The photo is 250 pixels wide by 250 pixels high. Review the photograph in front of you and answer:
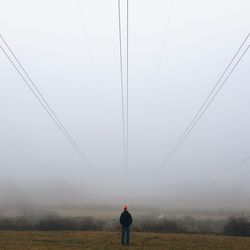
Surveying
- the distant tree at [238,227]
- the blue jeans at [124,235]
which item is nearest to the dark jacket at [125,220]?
the blue jeans at [124,235]

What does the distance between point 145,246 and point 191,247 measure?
10.8 ft

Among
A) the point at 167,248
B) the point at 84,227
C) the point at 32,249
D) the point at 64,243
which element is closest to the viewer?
the point at 32,249

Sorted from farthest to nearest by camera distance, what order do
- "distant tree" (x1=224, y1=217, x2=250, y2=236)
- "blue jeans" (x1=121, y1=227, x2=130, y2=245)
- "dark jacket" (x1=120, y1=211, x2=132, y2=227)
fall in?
1. "distant tree" (x1=224, y1=217, x2=250, y2=236)
2. "blue jeans" (x1=121, y1=227, x2=130, y2=245)
3. "dark jacket" (x1=120, y1=211, x2=132, y2=227)

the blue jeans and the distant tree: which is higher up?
the distant tree

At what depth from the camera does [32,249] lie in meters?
30.2

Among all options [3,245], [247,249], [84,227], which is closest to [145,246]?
[247,249]

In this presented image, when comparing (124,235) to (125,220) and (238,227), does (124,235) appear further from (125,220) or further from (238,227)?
(238,227)

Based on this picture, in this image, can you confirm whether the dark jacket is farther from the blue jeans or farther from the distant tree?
the distant tree

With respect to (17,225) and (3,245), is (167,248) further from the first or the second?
(17,225)

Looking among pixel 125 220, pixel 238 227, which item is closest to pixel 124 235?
pixel 125 220

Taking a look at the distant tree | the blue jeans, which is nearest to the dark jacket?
the blue jeans

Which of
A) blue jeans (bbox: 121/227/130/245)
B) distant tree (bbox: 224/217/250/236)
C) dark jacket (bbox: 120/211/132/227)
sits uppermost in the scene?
distant tree (bbox: 224/217/250/236)

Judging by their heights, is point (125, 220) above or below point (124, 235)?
above

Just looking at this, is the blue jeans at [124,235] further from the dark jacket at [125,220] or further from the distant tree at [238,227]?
the distant tree at [238,227]
